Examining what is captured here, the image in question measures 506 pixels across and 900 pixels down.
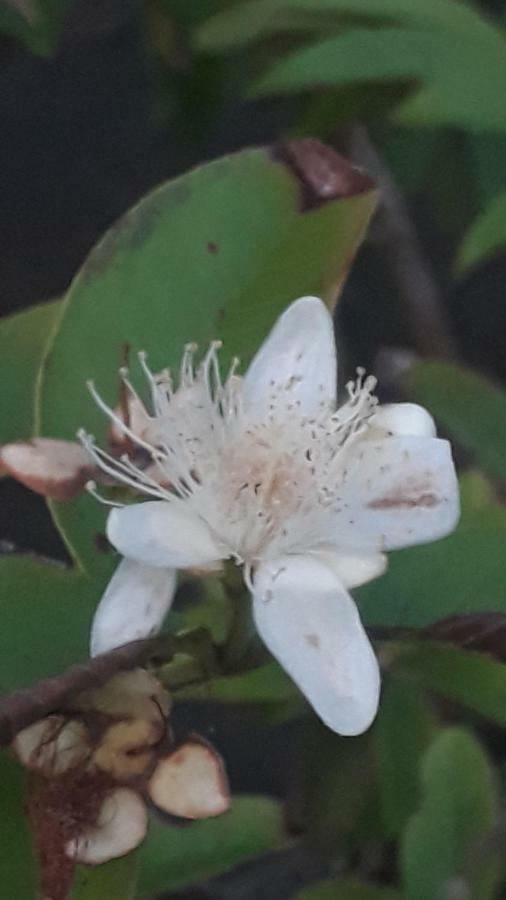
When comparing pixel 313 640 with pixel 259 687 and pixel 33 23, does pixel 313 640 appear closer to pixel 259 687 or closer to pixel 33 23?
pixel 259 687

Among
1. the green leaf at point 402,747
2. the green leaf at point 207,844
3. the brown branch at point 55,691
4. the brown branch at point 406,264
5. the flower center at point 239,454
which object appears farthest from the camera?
the brown branch at point 406,264

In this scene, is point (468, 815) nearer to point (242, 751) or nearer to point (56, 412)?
point (56, 412)

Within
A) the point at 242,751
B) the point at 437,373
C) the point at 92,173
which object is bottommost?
the point at 242,751

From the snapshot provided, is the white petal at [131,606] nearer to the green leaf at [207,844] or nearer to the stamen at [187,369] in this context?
the stamen at [187,369]

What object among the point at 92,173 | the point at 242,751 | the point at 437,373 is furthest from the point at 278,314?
the point at 92,173

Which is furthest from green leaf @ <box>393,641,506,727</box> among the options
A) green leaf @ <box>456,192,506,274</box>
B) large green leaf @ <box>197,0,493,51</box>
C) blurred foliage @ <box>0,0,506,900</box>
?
large green leaf @ <box>197,0,493,51</box>

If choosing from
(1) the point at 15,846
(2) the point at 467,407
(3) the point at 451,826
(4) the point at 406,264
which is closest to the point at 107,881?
(1) the point at 15,846

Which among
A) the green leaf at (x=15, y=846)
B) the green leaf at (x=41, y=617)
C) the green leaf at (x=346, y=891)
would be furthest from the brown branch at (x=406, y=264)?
the green leaf at (x=15, y=846)
